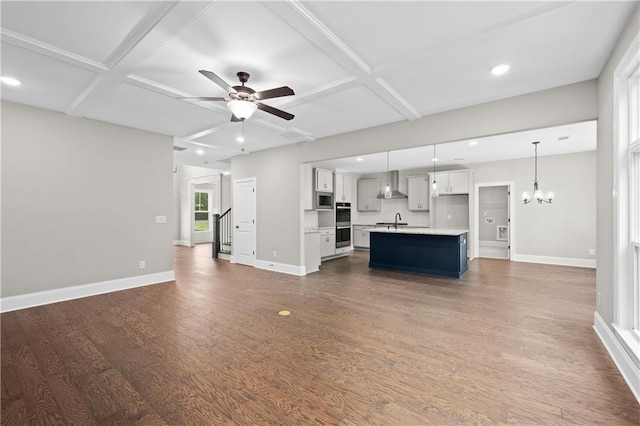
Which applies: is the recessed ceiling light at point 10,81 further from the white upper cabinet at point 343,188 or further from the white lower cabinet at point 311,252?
the white upper cabinet at point 343,188

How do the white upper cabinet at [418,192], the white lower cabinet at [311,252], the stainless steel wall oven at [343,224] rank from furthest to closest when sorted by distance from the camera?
the white upper cabinet at [418,192] → the stainless steel wall oven at [343,224] → the white lower cabinet at [311,252]

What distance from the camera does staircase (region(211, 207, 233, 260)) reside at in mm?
8008

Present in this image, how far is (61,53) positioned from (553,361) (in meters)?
5.22

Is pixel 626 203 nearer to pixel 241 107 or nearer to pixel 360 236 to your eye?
pixel 241 107

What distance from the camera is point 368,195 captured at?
9.84 meters

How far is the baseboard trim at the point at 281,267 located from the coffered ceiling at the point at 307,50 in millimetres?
3271

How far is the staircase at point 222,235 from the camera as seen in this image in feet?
26.3

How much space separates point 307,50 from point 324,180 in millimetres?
5162

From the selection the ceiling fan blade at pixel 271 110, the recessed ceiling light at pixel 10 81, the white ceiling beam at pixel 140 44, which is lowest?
the ceiling fan blade at pixel 271 110

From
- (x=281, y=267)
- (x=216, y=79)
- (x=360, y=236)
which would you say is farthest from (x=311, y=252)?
(x=216, y=79)

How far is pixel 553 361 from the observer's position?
2.37m

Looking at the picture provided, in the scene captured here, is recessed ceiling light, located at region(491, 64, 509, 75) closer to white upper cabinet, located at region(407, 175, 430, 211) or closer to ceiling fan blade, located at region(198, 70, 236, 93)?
ceiling fan blade, located at region(198, 70, 236, 93)

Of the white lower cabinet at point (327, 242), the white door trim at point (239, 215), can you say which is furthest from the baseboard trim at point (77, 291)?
the white lower cabinet at point (327, 242)

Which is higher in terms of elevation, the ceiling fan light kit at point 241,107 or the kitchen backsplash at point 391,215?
the ceiling fan light kit at point 241,107
